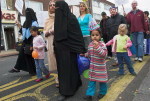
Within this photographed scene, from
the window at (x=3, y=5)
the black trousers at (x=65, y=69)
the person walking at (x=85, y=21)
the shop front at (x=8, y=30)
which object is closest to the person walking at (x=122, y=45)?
the person walking at (x=85, y=21)

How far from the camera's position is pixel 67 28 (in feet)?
12.1

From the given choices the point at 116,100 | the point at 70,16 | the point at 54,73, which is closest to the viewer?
the point at 116,100

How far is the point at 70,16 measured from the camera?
148 inches

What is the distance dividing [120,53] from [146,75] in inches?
32.1

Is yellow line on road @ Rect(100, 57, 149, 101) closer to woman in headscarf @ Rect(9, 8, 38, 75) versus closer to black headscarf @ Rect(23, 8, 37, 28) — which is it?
woman in headscarf @ Rect(9, 8, 38, 75)

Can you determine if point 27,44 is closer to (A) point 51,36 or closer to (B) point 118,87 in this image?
(A) point 51,36

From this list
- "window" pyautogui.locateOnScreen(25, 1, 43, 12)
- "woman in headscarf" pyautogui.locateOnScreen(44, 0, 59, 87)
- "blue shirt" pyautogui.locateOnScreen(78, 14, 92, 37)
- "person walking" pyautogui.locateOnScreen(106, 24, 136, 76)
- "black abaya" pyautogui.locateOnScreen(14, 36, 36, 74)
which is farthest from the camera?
"window" pyautogui.locateOnScreen(25, 1, 43, 12)

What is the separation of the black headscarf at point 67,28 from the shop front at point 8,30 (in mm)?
20349

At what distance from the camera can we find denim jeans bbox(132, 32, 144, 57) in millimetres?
6880

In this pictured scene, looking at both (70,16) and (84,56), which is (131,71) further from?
(70,16)

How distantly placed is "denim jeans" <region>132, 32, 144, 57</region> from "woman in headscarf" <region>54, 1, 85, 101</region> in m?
3.70

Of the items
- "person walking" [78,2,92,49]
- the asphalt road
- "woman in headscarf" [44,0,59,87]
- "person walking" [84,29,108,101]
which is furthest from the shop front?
"person walking" [84,29,108,101]

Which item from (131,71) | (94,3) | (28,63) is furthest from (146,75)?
(94,3)

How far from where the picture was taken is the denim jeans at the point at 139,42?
6880 mm
